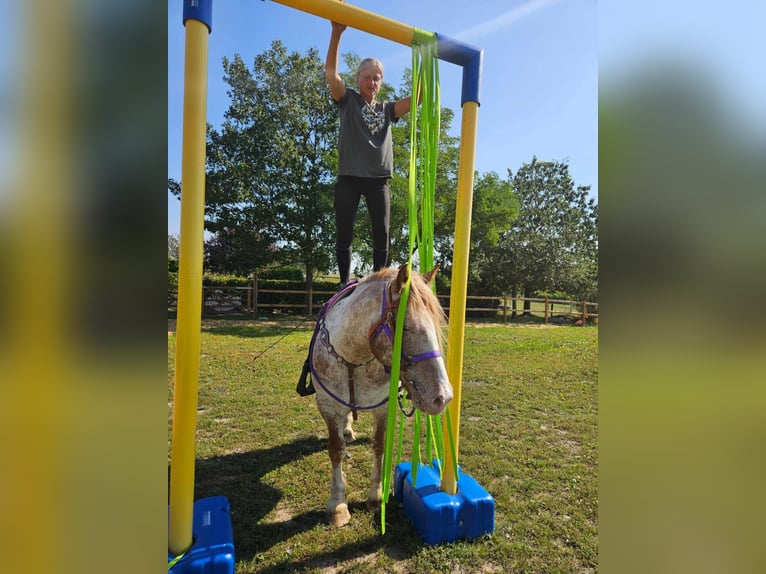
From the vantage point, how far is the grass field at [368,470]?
2738 mm

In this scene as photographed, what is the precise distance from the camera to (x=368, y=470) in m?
4.04

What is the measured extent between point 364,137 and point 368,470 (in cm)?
341

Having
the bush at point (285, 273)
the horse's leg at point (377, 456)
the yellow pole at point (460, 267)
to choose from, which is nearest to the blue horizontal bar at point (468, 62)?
the yellow pole at point (460, 267)

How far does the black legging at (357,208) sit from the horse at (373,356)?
0.72 metres

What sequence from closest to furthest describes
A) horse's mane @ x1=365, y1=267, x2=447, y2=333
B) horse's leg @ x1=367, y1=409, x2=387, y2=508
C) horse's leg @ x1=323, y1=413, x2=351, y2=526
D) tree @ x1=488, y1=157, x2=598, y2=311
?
1. horse's mane @ x1=365, y1=267, x2=447, y2=333
2. horse's leg @ x1=323, y1=413, x2=351, y2=526
3. horse's leg @ x1=367, y1=409, x2=387, y2=508
4. tree @ x1=488, y1=157, x2=598, y2=311

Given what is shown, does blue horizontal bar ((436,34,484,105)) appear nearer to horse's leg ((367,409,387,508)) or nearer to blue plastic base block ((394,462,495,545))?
horse's leg ((367,409,387,508))

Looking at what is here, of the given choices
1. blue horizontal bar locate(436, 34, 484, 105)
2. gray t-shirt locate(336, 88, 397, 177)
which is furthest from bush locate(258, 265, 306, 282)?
blue horizontal bar locate(436, 34, 484, 105)

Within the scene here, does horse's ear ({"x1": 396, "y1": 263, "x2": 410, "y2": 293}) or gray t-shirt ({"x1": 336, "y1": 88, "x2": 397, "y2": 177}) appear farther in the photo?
gray t-shirt ({"x1": 336, "y1": 88, "x2": 397, "y2": 177})

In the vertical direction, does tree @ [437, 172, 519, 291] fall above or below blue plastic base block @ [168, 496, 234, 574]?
above

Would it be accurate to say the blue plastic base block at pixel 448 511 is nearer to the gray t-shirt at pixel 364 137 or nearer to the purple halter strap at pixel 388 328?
the purple halter strap at pixel 388 328

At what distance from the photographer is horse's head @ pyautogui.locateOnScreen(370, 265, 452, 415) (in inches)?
88.9
